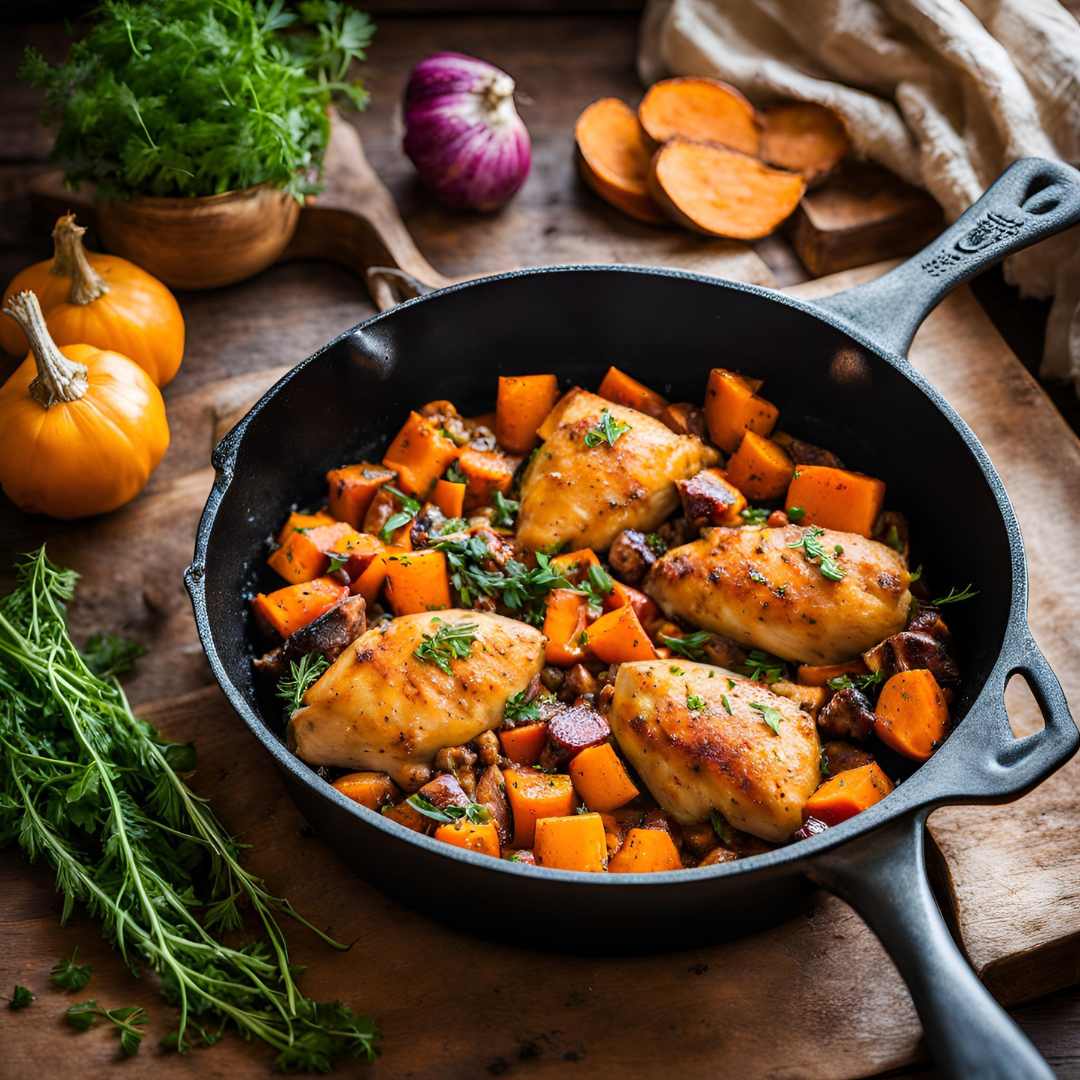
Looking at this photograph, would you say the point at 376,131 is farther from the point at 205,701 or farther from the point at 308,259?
the point at 205,701

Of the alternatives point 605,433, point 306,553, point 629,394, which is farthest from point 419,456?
point 629,394

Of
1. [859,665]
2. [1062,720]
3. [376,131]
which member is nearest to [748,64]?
[376,131]

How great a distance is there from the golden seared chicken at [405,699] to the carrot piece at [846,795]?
82 centimetres

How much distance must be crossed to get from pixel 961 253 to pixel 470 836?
7.38 feet

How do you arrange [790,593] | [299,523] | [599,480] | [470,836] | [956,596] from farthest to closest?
[299,523] → [599,480] → [956,596] → [790,593] → [470,836]

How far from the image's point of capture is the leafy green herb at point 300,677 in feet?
9.43

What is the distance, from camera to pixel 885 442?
326 cm

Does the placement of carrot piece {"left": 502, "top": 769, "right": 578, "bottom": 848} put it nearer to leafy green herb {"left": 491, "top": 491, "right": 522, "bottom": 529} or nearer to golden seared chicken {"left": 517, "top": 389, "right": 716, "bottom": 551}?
golden seared chicken {"left": 517, "top": 389, "right": 716, "bottom": 551}

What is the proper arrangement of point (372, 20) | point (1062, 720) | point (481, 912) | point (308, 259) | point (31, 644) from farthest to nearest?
point (372, 20), point (308, 259), point (31, 644), point (481, 912), point (1062, 720)

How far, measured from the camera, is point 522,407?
3441 millimetres

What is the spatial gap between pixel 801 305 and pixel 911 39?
1.72 m

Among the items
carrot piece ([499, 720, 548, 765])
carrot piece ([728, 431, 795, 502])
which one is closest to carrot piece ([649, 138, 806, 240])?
carrot piece ([728, 431, 795, 502])

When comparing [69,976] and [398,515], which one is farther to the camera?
[398,515]

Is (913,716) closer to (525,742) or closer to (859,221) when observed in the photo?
(525,742)
